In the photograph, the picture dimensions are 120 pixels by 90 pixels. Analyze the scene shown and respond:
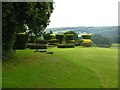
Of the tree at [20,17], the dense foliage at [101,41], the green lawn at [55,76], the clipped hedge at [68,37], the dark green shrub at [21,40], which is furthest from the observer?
the dense foliage at [101,41]

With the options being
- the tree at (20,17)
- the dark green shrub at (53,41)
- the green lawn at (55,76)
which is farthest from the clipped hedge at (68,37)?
the green lawn at (55,76)

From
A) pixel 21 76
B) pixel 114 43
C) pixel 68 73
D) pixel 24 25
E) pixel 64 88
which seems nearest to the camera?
pixel 64 88

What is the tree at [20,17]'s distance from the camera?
1398 centimetres

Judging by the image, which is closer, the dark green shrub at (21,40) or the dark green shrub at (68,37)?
the dark green shrub at (21,40)

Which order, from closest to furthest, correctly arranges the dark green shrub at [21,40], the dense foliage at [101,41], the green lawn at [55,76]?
1. the green lawn at [55,76]
2. the dark green shrub at [21,40]
3. the dense foliage at [101,41]

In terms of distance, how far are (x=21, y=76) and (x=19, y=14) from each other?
461cm

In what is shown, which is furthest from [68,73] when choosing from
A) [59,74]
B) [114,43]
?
[114,43]

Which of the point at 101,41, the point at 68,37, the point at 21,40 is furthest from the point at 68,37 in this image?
the point at 21,40

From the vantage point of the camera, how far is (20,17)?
1503 centimetres

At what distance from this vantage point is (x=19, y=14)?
48.4ft

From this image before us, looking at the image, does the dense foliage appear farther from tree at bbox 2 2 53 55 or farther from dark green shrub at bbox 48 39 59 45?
tree at bbox 2 2 53 55

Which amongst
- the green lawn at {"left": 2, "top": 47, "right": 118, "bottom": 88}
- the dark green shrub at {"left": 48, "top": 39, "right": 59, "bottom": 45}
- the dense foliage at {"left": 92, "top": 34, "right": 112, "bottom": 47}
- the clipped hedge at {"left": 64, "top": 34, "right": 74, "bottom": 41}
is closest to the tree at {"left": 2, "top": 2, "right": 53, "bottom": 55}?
the green lawn at {"left": 2, "top": 47, "right": 118, "bottom": 88}

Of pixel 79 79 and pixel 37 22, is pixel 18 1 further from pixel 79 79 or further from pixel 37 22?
pixel 79 79

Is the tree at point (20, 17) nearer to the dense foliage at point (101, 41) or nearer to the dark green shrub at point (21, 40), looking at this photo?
the dark green shrub at point (21, 40)
